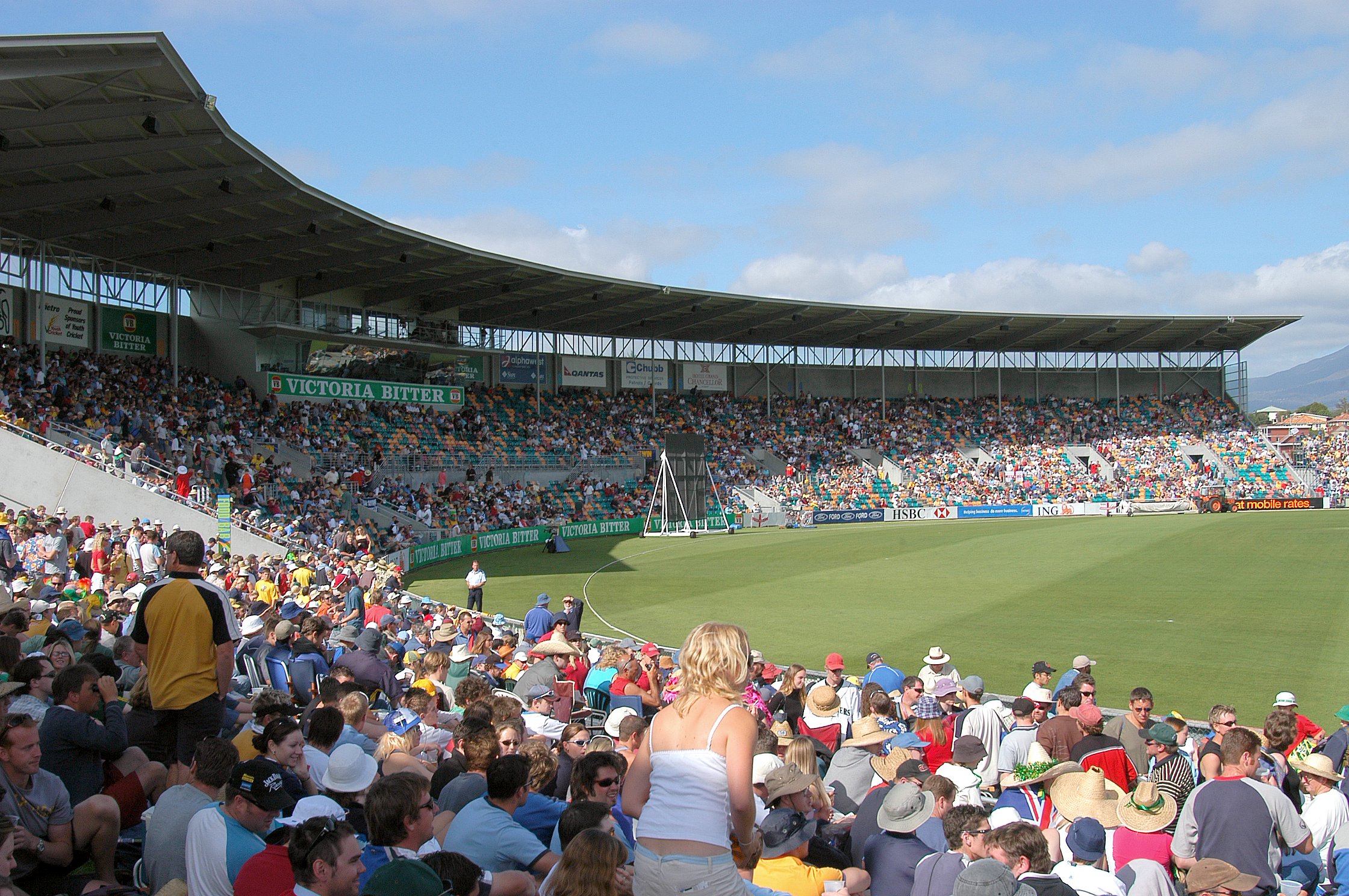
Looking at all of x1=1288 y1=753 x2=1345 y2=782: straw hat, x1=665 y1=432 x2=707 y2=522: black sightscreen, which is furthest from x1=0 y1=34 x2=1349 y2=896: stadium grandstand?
x1=665 y1=432 x2=707 y2=522: black sightscreen

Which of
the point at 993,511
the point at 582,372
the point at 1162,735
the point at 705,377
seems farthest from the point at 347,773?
the point at 705,377

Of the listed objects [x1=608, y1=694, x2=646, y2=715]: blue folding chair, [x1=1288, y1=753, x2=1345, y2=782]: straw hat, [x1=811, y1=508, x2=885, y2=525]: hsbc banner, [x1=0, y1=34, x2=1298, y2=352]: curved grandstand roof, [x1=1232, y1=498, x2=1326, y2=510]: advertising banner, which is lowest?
[x1=811, y1=508, x2=885, y2=525]: hsbc banner

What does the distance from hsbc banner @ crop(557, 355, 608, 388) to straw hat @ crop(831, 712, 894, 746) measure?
157ft

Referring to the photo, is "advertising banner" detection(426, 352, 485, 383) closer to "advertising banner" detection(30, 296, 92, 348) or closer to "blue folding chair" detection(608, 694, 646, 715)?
"advertising banner" detection(30, 296, 92, 348)

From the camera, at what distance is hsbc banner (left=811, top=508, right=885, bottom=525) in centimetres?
5078

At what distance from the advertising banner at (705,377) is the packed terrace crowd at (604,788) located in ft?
166

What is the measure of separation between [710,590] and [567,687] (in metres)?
16.2

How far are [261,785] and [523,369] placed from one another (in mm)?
48638

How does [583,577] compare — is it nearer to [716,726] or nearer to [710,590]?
[710,590]

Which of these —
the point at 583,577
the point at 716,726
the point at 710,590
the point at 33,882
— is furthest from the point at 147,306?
the point at 716,726

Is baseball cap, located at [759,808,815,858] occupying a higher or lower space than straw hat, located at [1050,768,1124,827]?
higher

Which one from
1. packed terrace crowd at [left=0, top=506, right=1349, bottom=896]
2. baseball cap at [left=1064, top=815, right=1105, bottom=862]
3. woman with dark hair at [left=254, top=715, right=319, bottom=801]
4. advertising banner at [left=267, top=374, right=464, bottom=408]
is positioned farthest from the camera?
advertising banner at [left=267, top=374, right=464, bottom=408]

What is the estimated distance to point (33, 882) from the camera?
489 centimetres

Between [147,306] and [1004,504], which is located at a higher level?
[147,306]
